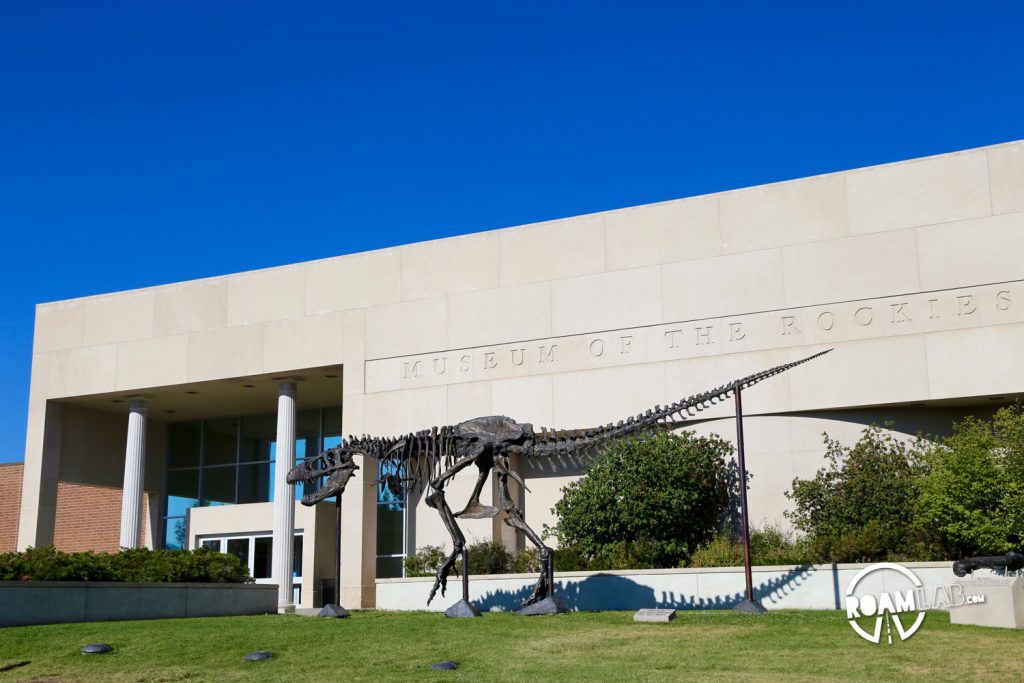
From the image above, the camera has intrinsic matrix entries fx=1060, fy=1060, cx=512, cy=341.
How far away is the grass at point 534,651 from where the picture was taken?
11711mm

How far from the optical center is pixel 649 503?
943 inches

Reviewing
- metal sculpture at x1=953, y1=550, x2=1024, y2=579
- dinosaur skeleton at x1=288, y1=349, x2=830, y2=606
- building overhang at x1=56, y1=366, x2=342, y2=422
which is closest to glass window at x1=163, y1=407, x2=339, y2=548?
building overhang at x1=56, y1=366, x2=342, y2=422

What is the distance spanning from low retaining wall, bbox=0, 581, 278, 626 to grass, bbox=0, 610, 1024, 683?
1323 millimetres

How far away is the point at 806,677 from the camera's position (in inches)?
438

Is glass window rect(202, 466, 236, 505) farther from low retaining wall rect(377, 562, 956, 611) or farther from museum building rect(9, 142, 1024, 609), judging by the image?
low retaining wall rect(377, 562, 956, 611)

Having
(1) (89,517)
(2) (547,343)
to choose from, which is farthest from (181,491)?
(2) (547,343)

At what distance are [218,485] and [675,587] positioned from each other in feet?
72.6

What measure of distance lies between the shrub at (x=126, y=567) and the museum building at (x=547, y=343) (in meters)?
5.71

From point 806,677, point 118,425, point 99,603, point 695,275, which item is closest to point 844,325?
point 695,275

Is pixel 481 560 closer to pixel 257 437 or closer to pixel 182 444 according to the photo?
pixel 257 437

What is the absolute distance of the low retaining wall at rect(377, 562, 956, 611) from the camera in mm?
19547

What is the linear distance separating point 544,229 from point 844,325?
829cm

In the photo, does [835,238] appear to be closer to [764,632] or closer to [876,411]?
[876,411]

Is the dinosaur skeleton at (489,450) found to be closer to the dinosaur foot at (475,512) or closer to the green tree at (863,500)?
the dinosaur foot at (475,512)
